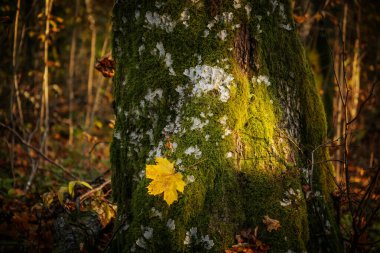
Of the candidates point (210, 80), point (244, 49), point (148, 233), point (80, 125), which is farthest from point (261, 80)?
point (80, 125)

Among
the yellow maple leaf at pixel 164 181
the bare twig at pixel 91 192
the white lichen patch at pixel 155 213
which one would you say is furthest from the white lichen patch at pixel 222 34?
the bare twig at pixel 91 192

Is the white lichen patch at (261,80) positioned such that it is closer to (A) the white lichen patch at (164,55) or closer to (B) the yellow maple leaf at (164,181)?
(A) the white lichen patch at (164,55)

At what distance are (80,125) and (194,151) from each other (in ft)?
20.5

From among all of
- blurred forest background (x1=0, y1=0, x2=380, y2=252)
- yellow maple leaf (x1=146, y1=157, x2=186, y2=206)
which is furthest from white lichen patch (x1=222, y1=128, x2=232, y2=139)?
blurred forest background (x1=0, y1=0, x2=380, y2=252)

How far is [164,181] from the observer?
66.6 inches

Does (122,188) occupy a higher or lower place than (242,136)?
lower

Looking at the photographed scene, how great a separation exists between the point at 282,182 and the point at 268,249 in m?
0.42

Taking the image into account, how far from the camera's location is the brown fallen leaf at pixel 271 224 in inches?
70.0

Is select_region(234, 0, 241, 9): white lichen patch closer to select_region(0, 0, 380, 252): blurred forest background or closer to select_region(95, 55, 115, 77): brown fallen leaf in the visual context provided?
select_region(0, 0, 380, 252): blurred forest background

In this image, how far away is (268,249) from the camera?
1.76 meters

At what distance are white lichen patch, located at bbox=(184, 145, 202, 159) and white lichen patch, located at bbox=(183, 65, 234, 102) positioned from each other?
13.4 inches

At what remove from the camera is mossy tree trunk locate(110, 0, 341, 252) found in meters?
1.79

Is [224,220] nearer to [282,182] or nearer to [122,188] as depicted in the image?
[282,182]

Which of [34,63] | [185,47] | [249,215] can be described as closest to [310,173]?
[249,215]
